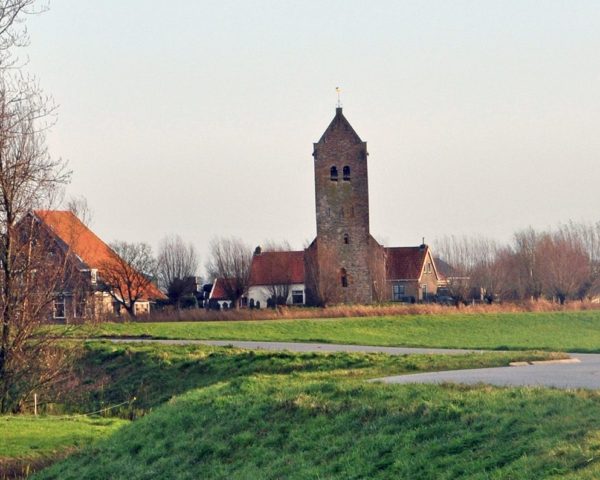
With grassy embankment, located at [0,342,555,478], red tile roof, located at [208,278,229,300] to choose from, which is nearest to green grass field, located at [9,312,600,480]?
grassy embankment, located at [0,342,555,478]

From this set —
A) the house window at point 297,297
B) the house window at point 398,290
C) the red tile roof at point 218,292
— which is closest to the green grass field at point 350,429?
→ the house window at point 297,297

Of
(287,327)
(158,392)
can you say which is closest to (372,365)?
(158,392)

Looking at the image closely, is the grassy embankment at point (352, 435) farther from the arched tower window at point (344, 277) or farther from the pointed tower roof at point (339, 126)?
the pointed tower roof at point (339, 126)

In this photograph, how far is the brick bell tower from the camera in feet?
254

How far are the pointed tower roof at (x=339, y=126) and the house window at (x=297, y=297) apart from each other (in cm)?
1321

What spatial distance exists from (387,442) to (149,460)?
538 cm

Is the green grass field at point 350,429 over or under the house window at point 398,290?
under

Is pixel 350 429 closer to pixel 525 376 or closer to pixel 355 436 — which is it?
pixel 355 436

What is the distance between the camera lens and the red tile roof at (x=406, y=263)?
301 ft

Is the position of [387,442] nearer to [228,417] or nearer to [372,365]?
[228,417]

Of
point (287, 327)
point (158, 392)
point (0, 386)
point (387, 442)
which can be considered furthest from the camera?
point (287, 327)

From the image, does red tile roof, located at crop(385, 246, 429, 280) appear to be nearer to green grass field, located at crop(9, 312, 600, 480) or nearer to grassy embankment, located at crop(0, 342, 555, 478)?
grassy embankment, located at crop(0, 342, 555, 478)

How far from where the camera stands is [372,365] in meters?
27.1

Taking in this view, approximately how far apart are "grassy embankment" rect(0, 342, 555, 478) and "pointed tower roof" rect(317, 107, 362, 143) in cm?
4045
